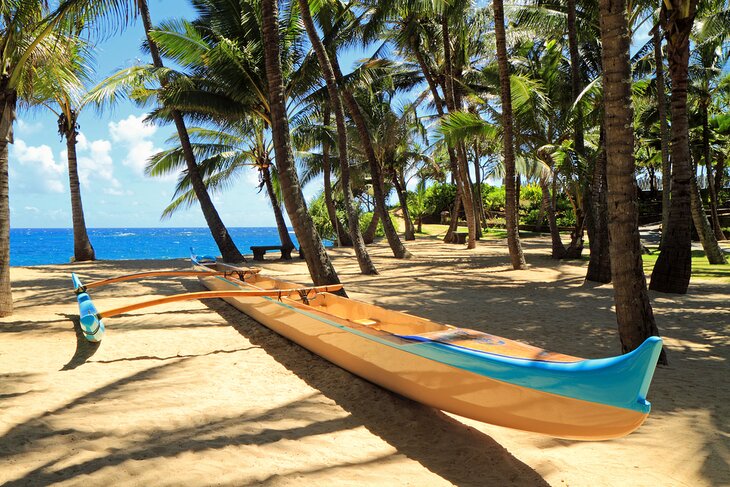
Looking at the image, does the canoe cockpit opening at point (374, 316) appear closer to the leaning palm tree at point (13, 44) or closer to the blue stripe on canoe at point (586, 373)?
the blue stripe on canoe at point (586, 373)

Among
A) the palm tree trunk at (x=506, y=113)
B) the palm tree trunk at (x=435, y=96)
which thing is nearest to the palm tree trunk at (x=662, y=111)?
the palm tree trunk at (x=506, y=113)

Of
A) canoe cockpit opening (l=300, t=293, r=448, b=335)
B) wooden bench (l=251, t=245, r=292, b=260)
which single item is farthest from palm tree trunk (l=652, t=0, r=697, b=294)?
wooden bench (l=251, t=245, r=292, b=260)

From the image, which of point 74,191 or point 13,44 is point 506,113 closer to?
point 13,44

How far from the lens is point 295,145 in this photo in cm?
1669

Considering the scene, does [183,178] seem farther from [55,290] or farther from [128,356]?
[128,356]

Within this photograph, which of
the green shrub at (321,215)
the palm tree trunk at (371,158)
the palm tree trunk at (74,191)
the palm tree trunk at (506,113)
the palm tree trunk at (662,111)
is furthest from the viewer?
the green shrub at (321,215)

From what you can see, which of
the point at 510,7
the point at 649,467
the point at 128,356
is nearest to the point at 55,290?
the point at 128,356

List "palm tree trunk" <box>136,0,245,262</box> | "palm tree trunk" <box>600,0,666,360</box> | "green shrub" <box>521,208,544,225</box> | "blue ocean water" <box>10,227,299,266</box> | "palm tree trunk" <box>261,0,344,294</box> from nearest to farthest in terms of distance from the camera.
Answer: "palm tree trunk" <box>600,0,666,360</box>
"palm tree trunk" <box>261,0,344,294</box>
"palm tree trunk" <box>136,0,245,262</box>
"green shrub" <box>521,208,544,225</box>
"blue ocean water" <box>10,227,299,266</box>

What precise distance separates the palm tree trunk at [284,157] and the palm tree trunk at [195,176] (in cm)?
652

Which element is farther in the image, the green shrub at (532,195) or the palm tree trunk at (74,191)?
the green shrub at (532,195)

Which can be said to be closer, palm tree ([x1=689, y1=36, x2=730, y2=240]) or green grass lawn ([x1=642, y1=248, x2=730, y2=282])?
green grass lawn ([x1=642, y1=248, x2=730, y2=282])

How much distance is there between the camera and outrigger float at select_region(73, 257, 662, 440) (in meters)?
2.12

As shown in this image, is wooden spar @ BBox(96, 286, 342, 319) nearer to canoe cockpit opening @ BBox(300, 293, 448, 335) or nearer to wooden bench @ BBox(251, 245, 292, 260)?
canoe cockpit opening @ BBox(300, 293, 448, 335)

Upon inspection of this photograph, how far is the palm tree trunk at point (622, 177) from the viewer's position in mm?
4027
